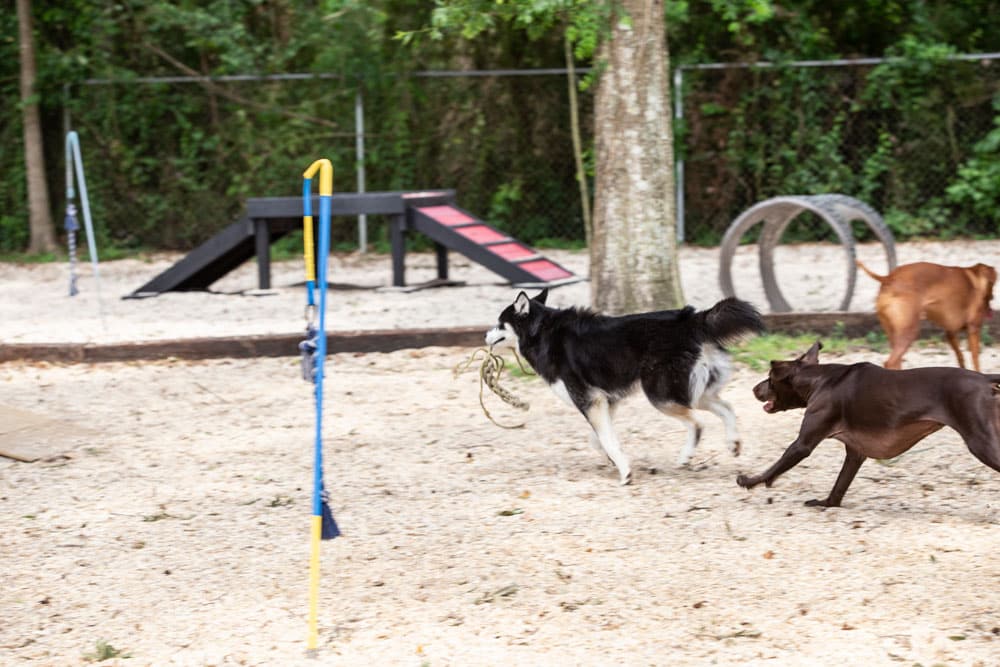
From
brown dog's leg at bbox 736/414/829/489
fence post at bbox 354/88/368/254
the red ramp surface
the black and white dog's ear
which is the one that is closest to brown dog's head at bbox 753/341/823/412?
brown dog's leg at bbox 736/414/829/489

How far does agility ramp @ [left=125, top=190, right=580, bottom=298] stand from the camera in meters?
11.6

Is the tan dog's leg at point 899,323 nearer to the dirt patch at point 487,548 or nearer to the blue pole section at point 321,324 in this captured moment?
the dirt patch at point 487,548

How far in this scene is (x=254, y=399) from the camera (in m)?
7.75

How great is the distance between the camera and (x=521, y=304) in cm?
588

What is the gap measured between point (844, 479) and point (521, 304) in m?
1.67

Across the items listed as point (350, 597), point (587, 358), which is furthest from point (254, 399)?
point (350, 597)

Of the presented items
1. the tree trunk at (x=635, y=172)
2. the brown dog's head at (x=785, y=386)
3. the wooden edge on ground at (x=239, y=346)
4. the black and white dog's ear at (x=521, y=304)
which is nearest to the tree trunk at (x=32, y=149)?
the wooden edge on ground at (x=239, y=346)

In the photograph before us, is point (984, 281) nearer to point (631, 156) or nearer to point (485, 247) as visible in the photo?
point (631, 156)

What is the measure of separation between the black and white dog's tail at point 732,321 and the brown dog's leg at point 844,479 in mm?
686

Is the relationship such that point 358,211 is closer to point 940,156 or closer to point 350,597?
point 940,156

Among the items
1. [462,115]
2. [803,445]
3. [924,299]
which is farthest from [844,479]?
[462,115]

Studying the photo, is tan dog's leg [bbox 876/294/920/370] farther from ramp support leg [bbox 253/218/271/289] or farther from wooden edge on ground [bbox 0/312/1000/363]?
ramp support leg [bbox 253/218/271/289]

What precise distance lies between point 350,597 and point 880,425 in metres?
2.09

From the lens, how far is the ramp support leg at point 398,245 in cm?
1211
